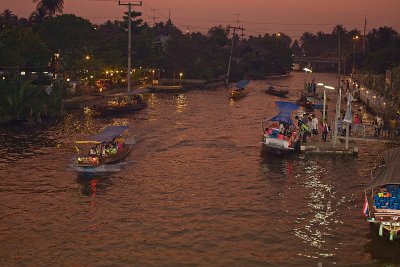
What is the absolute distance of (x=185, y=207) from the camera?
2864 cm

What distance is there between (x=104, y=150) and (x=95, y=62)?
160ft

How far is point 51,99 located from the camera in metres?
61.2

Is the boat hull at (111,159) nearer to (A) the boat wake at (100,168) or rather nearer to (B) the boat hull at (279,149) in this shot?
(A) the boat wake at (100,168)

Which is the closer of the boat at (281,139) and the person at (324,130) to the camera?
the boat at (281,139)

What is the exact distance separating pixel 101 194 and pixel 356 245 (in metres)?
15.2

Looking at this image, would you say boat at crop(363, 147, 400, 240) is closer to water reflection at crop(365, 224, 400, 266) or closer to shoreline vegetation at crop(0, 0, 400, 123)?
water reflection at crop(365, 224, 400, 266)

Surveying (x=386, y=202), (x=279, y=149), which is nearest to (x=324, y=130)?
(x=279, y=149)

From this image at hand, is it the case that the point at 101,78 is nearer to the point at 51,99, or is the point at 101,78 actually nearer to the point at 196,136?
the point at 51,99

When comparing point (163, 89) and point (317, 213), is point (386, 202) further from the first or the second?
point (163, 89)

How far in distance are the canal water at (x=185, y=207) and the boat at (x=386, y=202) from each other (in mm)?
958

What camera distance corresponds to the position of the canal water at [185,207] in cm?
2236

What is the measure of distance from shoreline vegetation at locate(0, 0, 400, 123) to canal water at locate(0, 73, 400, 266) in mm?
11958

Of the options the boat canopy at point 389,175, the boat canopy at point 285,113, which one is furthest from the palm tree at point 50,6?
the boat canopy at point 389,175

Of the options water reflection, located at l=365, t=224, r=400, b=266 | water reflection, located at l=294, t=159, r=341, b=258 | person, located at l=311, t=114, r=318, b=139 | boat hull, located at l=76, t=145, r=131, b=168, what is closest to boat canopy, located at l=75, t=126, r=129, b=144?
boat hull, located at l=76, t=145, r=131, b=168
